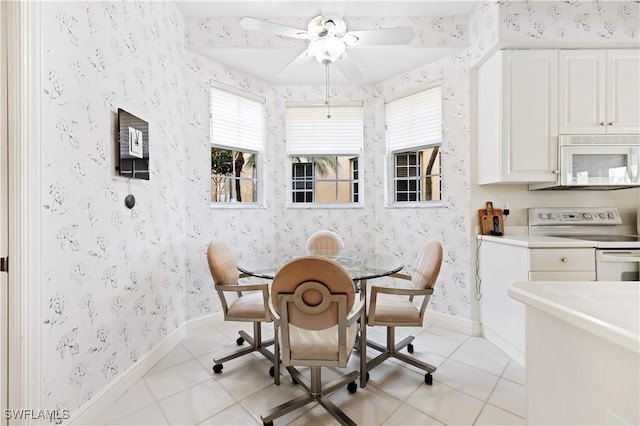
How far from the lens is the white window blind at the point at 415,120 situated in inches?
122

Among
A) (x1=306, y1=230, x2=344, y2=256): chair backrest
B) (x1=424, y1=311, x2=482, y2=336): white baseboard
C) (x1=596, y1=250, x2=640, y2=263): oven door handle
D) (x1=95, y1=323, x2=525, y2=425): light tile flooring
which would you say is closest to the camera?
(x1=95, y1=323, x2=525, y2=425): light tile flooring

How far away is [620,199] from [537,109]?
1.31 meters

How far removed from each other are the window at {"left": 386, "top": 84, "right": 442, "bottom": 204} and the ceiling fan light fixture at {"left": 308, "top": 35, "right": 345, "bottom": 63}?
1496 mm

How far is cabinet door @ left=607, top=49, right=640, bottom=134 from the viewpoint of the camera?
7.87 ft

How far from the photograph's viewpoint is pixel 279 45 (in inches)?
110

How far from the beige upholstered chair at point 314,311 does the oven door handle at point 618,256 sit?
1.93 m

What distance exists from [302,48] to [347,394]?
302cm

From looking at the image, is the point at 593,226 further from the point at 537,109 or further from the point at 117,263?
the point at 117,263

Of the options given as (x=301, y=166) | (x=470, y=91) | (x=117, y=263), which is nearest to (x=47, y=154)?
(x=117, y=263)

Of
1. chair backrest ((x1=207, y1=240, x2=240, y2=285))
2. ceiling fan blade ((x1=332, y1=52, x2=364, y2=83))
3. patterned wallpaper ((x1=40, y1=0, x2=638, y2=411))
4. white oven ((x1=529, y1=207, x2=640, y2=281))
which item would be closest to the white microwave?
white oven ((x1=529, y1=207, x2=640, y2=281))

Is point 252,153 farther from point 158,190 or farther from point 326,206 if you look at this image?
point 158,190

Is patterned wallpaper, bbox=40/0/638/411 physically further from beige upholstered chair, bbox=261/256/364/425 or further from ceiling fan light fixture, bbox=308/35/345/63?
ceiling fan light fixture, bbox=308/35/345/63

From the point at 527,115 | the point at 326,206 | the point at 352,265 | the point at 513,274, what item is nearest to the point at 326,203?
the point at 326,206

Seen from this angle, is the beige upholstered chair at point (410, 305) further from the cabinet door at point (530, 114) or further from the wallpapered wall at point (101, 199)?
the wallpapered wall at point (101, 199)
